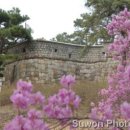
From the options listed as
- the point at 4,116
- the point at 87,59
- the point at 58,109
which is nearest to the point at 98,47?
the point at 87,59

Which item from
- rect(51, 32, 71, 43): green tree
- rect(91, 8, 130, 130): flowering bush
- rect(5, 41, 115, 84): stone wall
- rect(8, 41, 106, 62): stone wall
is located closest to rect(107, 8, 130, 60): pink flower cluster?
rect(91, 8, 130, 130): flowering bush

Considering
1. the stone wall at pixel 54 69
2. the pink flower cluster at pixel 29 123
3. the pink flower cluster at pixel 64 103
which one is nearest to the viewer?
the pink flower cluster at pixel 29 123

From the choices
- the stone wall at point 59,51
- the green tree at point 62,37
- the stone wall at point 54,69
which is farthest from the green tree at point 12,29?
the green tree at point 62,37

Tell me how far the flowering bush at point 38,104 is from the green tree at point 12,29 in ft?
53.9

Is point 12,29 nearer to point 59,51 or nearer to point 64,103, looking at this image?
point 59,51

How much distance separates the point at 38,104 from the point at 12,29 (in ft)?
54.9

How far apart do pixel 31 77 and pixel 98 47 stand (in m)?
3.83

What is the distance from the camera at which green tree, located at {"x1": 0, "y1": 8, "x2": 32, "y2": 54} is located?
18.6m

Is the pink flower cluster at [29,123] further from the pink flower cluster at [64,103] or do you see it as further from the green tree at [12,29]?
the green tree at [12,29]

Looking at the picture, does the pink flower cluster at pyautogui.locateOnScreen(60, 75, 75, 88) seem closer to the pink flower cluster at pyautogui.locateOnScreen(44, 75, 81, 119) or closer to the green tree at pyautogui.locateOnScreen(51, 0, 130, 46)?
the pink flower cluster at pyautogui.locateOnScreen(44, 75, 81, 119)

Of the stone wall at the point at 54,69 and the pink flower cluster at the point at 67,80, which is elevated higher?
the stone wall at the point at 54,69

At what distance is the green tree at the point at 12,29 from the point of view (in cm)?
1861

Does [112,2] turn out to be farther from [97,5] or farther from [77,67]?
[77,67]

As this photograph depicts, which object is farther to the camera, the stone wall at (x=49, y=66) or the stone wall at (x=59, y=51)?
the stone wall at (x=59, y=51)
